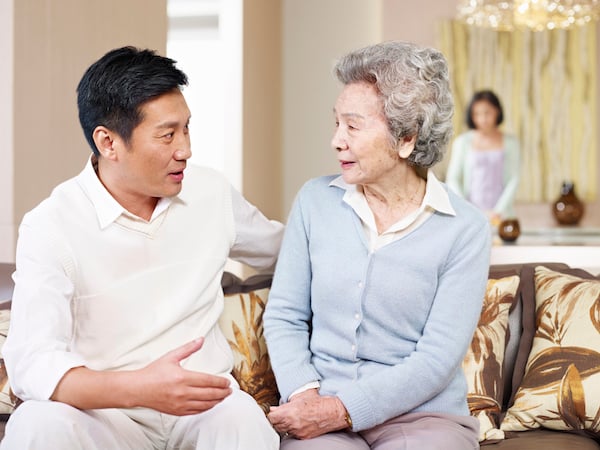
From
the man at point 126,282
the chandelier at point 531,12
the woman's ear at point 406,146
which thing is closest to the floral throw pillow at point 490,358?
the woman's ear at point 406,146

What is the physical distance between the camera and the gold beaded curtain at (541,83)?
6.80 meters

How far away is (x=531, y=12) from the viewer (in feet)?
17.6

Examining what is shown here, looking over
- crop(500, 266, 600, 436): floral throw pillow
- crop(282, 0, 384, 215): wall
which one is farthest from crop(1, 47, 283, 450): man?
crop(282, 0, 384, 215): wall

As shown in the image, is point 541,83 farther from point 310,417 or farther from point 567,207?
point 310,417

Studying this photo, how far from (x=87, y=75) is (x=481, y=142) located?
15.3ft

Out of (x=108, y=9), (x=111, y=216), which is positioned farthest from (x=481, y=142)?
(x=111, y=216)

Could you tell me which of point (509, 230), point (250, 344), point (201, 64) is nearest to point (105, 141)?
point (250, 344)

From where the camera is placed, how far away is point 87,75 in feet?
6.10

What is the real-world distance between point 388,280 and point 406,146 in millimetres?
322

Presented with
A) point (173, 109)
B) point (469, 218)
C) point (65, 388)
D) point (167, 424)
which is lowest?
point (167, 424)

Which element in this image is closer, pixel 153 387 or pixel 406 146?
pixel 153 387

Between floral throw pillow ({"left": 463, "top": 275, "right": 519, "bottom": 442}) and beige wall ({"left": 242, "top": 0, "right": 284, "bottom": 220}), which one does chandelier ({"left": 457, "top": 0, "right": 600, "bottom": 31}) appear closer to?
beige wall ({"left": 242, "top": 0, "right": 284, "bottom": 220})

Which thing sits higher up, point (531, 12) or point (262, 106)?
point (531, 12)

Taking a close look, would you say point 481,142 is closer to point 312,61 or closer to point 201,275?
point 312,61
